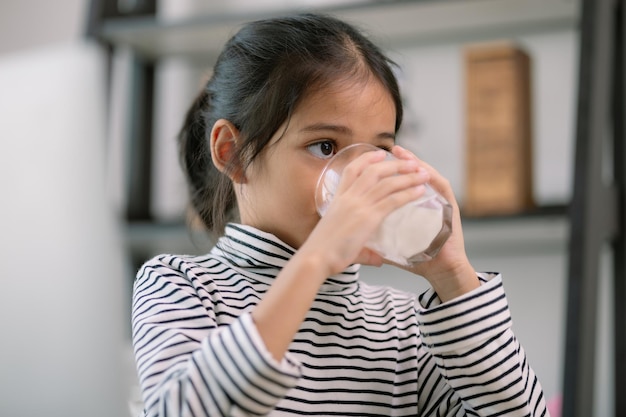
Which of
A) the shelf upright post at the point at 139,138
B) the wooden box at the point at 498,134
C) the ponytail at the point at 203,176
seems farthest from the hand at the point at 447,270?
the shelf upright post at the point at 139,138

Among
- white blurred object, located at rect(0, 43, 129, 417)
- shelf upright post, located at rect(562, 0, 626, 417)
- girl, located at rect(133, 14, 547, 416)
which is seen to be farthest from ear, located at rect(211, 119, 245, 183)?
shelf upright post, located at rect(562, 0, 626, 417)

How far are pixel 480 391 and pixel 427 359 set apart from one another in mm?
95

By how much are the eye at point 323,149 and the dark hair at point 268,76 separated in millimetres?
46

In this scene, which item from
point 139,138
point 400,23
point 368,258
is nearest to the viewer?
point 368,258

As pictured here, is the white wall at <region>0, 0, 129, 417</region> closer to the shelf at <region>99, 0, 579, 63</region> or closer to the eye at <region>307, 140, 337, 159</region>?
the shelf at <region>99, 0, 579, 63</region>

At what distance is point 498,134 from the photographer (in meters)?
1.46

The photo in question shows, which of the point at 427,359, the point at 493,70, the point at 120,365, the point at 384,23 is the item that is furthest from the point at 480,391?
the point at 384,23

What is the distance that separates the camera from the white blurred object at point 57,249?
113cm

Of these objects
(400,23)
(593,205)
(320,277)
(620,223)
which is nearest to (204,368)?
(320,277)

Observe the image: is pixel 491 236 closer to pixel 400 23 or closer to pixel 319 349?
pixel 400 23

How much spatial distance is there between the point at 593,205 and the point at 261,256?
0.53 m

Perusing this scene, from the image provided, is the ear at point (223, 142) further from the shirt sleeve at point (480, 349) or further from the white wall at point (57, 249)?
the white wall at point (57, 249)

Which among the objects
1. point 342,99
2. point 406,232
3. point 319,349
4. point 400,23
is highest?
point 400,23

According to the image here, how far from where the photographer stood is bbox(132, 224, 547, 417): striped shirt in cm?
65
